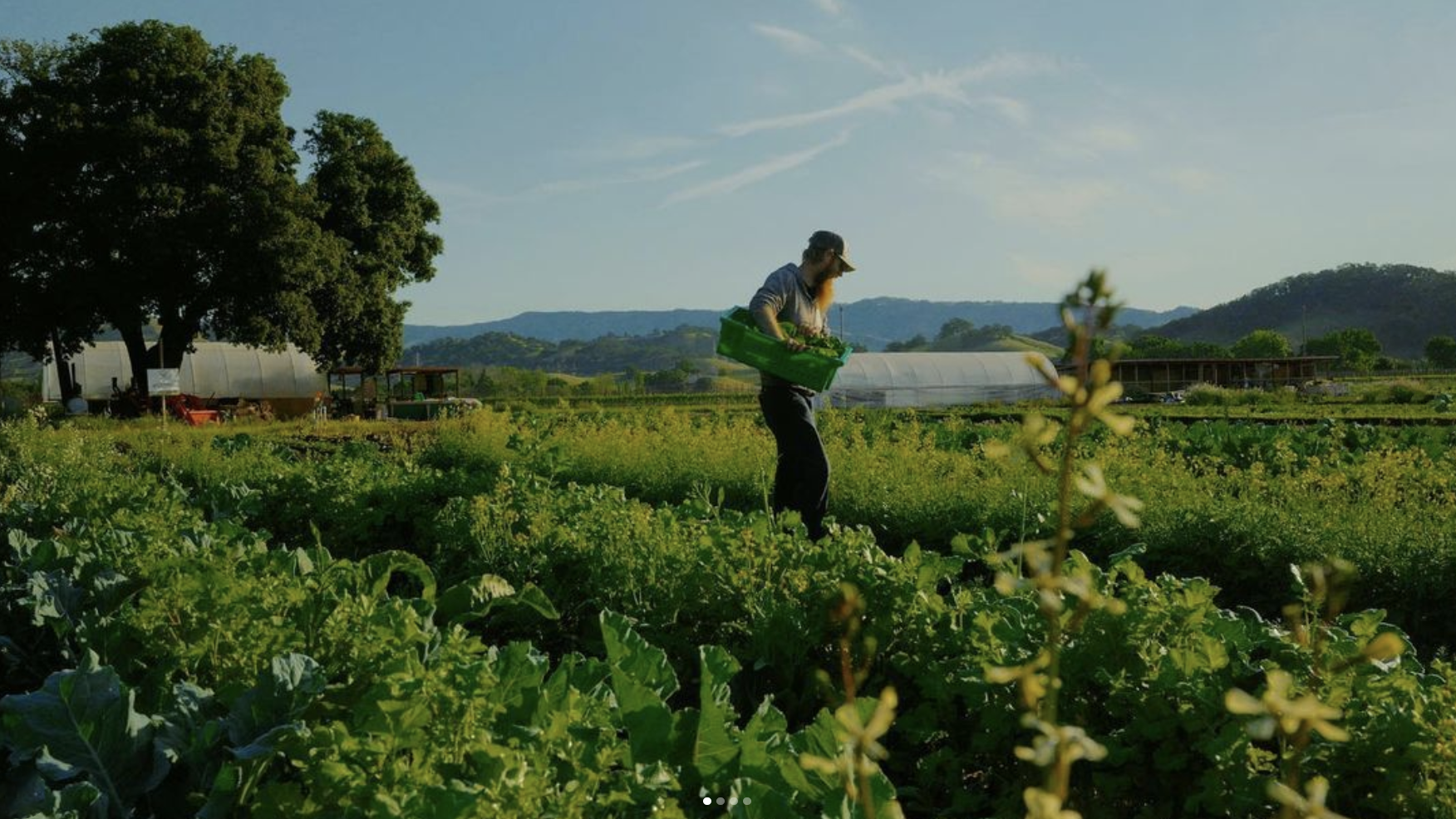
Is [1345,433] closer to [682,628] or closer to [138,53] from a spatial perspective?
[682,628]

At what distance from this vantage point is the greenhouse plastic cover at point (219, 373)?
45.8 m

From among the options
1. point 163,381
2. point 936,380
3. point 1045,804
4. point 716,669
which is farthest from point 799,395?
point 936,380

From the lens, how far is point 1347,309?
477 ft

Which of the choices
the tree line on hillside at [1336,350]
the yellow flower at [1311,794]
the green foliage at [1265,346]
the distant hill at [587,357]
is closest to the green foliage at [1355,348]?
the tree line on hillside at [1336,350]

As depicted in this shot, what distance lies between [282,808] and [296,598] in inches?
50.4

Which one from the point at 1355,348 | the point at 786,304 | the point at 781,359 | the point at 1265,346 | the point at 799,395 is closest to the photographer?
the point at 781,359

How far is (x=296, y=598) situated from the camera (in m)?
3.24

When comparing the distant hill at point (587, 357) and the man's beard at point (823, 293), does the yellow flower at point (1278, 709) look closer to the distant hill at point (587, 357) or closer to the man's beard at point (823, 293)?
the man's beard at point (823, 293)

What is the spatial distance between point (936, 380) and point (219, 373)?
3185 cm

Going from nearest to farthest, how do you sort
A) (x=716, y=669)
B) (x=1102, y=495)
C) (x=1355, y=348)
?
(x=1102, y=495), (x=716, y=669), (x=1355, y=348)

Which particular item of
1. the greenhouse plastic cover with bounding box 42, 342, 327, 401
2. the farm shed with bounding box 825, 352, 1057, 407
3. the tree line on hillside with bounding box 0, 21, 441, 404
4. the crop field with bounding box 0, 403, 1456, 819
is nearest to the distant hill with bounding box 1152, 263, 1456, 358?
the farm shed with bounding box 825, 352, 1057, 407

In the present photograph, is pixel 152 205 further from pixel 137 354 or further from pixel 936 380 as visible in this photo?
pixel 936 380

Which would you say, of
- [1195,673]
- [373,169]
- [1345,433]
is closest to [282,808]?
[1195,673]

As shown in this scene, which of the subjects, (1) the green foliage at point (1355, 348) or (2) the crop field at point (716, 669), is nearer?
(2) the crop field at point (716, 669)
